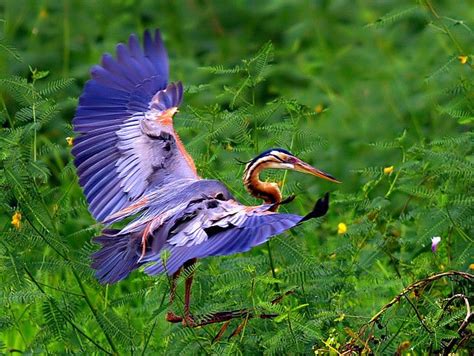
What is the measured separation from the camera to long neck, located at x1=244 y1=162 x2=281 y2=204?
18.9 feet

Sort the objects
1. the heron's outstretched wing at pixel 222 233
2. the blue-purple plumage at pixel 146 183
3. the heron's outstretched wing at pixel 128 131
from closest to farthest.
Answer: the heron's outstretched wing at pixel 222 233, the blue-purple plumage at pixel 146 183, the heron's outstretched wing at pixel 128 131

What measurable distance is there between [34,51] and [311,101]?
209 centimetres

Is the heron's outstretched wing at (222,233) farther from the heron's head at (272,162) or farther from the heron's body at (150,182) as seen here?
the heron's head at (272,162)

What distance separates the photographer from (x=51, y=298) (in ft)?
18.4

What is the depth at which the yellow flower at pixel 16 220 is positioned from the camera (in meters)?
5.52

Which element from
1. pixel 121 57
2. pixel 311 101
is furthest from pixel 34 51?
pixel 121 57

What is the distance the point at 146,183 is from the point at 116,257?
26.2 inches

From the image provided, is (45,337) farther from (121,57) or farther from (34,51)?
(34,51)

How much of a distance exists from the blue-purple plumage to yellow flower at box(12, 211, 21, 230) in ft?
1.06

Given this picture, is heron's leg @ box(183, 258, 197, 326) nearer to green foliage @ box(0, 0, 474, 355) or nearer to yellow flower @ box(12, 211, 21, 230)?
green foliage @ box(0, 0, 474, 355)

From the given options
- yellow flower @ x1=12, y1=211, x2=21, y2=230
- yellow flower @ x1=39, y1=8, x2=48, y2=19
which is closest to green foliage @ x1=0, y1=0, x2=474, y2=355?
yellow flower @ x1=12, y1=211, x2=21, y2=230

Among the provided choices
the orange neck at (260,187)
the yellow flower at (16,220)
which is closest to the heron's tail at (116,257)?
the yellow flower at (16,220)

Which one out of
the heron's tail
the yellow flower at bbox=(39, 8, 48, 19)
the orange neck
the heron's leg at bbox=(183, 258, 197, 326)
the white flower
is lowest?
the yellow flower at bbox=(39, 8, 48, 19)

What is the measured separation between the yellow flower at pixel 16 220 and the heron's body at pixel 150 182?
1.09ft
